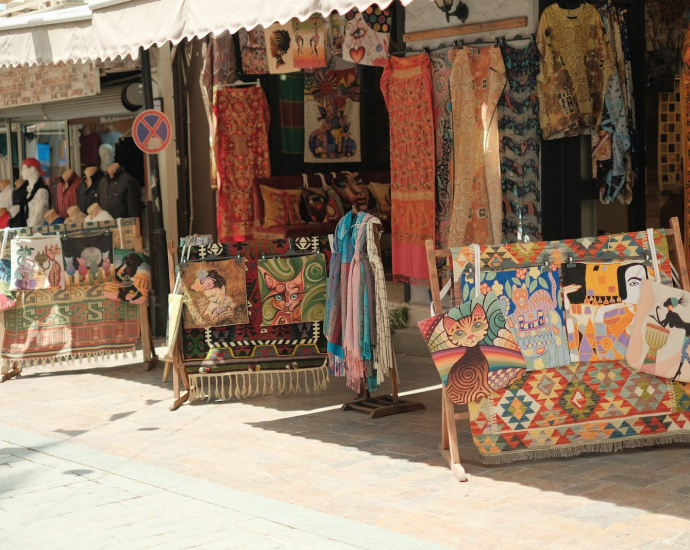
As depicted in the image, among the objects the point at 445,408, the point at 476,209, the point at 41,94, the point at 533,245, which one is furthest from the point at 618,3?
the point at 41,94

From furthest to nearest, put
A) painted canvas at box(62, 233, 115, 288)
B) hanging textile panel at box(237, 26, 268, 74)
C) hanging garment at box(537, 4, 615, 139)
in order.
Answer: hanging textile panel at box(237, 26, 268, 74), painted canvas at box(62, 233, 115, 288), hanging garment at box(537, 4, 615, 139)

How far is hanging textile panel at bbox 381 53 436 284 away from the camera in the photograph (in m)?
8.38

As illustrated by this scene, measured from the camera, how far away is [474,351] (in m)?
5.36

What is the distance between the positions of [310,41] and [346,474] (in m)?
5.53

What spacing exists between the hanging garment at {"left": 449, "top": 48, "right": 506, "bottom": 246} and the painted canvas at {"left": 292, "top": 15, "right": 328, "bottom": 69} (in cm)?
206

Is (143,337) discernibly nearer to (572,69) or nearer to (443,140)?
(443,140)

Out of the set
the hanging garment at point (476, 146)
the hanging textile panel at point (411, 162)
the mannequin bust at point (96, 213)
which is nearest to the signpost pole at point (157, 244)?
the mannequin bust at point (96, 213)

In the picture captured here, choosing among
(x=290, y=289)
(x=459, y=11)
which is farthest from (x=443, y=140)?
(x=290, y=289)

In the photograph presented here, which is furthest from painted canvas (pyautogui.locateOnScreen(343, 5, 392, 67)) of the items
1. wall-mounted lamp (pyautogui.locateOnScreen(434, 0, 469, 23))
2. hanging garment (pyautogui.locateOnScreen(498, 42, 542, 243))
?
hanging garment (pyautogui.locateOnScreen(498, 42, 542, 243))

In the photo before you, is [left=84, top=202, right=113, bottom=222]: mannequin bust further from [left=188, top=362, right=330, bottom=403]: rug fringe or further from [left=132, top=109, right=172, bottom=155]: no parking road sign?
[left=188, top=362, right=330, bottom=403]: rug fringe

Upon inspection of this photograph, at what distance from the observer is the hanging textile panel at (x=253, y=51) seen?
10.9m

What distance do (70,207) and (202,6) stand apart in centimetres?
533

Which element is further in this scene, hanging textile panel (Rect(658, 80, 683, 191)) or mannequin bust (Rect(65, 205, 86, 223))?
mannequin bust (Rect(65, 205, 86, 223))

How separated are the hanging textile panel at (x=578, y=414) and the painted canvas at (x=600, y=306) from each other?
0.10 m
